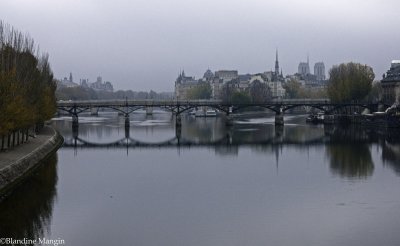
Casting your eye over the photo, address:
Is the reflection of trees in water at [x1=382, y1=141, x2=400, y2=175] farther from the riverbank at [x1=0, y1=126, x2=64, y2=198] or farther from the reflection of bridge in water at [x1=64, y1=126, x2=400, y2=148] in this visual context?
the riverbank at [x1=0, y1=126, x2=64, y2=198]

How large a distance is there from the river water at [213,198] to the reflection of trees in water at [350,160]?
0.08m

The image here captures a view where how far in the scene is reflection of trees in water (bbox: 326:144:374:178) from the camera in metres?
35.0

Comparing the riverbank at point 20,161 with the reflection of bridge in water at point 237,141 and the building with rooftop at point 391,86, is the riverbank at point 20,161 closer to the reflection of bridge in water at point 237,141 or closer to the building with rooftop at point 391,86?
the reflection of bridge in water at point 237,141

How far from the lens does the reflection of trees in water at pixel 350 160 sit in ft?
115

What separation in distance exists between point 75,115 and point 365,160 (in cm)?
5253

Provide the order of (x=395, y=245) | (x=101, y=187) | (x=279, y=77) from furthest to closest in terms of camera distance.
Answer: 1. (x=279, y=77)
2. (x=101, y=187)
3. (x=395, y=245)

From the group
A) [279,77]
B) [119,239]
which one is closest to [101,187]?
[119,239]

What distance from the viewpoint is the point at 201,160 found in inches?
1692

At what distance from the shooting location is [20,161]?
32.8 metres

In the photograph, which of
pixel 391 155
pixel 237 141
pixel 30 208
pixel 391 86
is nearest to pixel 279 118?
pixel 391 86

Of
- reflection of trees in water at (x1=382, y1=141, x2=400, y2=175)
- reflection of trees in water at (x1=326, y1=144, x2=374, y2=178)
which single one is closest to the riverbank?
reflection of trees in water at (x1=326, y1=144, x2=374, y2=178)

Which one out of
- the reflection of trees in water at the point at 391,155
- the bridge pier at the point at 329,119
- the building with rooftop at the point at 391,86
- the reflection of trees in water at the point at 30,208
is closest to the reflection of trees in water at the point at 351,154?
the reflection of trees in water at the point at 391,155

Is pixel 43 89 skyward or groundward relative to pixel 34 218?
skyward

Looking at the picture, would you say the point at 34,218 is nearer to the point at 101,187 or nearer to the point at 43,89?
the point at 101,187
